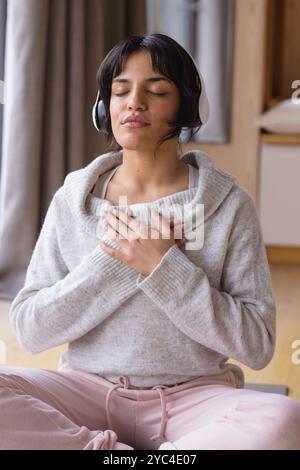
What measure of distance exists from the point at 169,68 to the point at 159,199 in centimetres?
24

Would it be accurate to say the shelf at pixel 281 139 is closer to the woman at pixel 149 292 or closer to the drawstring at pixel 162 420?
the woman at pixel 149 292

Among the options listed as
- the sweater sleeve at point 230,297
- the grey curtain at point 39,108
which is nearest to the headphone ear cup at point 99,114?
the sweater sleeve at point 230,297

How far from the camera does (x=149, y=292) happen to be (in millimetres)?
1504

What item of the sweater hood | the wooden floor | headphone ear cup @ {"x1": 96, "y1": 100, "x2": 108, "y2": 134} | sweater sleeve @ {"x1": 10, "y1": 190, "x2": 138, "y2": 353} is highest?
headphone ear cup @ {"x1": 96, "y1": 100, "x2": 108, "y2": 134}

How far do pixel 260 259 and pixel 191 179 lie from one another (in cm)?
21

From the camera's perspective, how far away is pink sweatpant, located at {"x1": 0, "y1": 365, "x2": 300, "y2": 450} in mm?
1430

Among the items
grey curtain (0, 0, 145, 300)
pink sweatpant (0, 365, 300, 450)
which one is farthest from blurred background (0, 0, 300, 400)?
pink sweatpant (0, 365, 300, 450)

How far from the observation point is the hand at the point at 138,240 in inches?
60.0

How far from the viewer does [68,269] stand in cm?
168

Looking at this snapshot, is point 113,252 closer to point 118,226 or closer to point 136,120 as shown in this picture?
point 118,226

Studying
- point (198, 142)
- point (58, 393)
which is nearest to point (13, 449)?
point (58, 393)

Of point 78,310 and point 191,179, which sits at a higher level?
point 191,179

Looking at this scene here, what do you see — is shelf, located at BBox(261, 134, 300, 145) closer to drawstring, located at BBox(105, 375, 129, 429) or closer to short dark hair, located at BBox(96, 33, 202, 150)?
short dark hair, located at BBox(96, 33, 202, 150)

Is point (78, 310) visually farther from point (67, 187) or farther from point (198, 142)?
point (198, 142)
